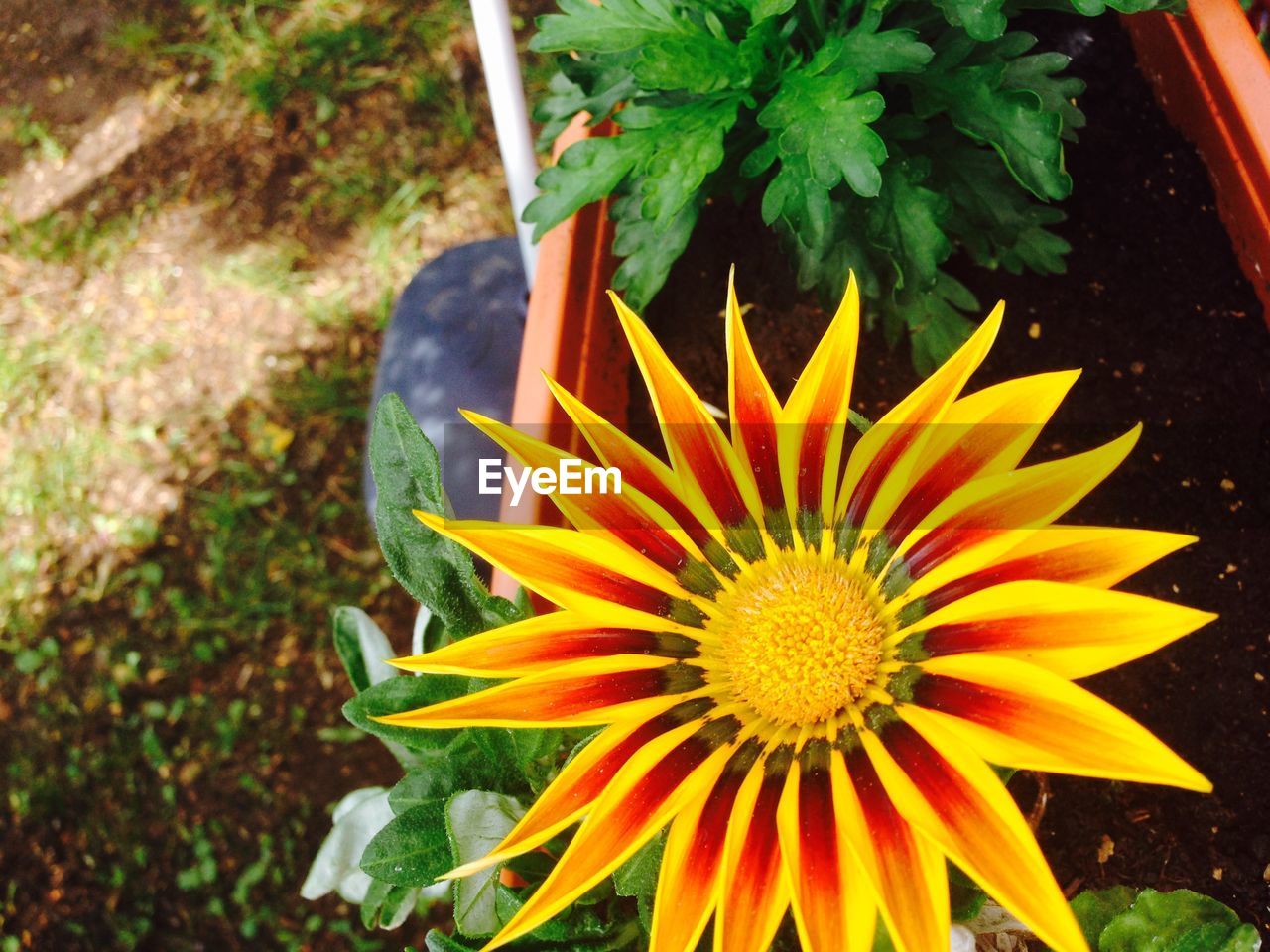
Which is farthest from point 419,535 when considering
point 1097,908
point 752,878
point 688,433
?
point 1097,908

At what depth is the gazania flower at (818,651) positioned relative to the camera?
1.78 feet

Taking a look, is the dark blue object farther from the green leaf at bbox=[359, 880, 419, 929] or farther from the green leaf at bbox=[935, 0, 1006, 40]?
the green leaf at bbox=[935, 0, 1006, 40]

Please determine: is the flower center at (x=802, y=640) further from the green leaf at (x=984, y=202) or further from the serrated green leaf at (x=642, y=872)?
the green leaf at (x=984, y=202)

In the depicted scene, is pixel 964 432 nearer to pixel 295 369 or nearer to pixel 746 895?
pixel 746 895

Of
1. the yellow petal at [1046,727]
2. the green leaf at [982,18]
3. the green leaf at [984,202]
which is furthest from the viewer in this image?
the green leaf at [984,202]

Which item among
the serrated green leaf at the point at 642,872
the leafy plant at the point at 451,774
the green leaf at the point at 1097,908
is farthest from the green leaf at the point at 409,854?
the green leaf at the point at 1097,908

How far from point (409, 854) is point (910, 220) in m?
0.67

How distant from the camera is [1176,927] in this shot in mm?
757

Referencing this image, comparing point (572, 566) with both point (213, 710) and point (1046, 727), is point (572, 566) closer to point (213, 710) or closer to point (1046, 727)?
point (1046, 727)

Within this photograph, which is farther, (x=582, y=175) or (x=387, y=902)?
(x=582, y=175)

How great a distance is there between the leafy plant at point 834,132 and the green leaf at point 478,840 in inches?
19.1

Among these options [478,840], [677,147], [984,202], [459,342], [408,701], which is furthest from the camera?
[459,342]

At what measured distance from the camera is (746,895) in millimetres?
585

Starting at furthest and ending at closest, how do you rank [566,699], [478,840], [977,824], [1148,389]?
[1148,389]
[478,840]
[566,699]
[977,824]
